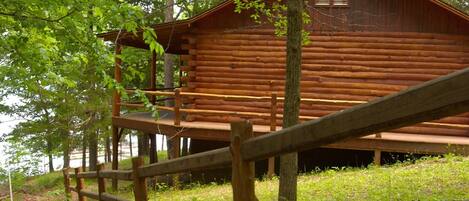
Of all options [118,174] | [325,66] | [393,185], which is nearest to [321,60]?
[325,66]

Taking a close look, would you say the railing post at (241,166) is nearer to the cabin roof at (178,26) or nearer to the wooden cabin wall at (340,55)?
the cabin roof at (178,26)

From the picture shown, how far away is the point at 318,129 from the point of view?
2512mm

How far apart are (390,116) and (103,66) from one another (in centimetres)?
469

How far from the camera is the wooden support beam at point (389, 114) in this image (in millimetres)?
1927

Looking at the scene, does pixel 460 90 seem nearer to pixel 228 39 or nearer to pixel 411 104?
pixel 411 104

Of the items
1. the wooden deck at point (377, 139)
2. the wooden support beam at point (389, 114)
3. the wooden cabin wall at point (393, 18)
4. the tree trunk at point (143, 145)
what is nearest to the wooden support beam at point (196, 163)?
the wooden support beam at point (389, 114)

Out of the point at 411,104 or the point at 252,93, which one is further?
the point at 252,93

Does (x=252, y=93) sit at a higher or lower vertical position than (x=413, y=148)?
higher

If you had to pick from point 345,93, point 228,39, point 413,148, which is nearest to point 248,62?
point 228,39

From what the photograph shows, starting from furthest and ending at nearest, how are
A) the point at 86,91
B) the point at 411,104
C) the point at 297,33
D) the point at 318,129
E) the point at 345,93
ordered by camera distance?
the point at 86,91
the point at 345,93
the point at 297,33
the point at 318,129
the point at 411,104

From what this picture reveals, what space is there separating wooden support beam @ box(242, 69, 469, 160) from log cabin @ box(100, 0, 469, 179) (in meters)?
9.99

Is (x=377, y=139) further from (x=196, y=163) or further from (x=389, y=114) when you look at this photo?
(x=389, y=114)

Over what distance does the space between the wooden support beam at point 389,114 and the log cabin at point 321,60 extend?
9991mm

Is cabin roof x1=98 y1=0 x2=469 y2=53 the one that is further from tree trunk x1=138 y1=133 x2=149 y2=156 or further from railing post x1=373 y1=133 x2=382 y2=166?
tree trunk x1=138 y1=133 x2=149 y2=156
